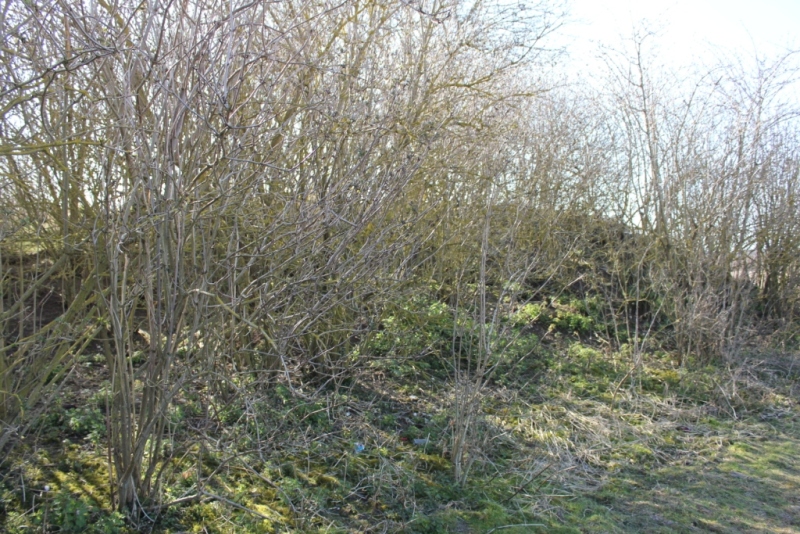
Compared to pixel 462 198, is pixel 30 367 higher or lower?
lower

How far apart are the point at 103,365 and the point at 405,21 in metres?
3.99

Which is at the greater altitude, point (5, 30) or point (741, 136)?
point (741, 136)

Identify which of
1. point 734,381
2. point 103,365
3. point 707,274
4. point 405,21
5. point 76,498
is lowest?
point 76,498

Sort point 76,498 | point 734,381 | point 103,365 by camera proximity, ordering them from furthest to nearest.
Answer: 1. point 734,381
2. point 103,365
3. point 76,498

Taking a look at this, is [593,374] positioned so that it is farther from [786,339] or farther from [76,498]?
[76,498]

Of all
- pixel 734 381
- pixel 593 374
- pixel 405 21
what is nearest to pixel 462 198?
pixel 405 21

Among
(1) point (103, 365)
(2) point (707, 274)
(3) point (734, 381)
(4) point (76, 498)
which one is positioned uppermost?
(2) point (707, 274)

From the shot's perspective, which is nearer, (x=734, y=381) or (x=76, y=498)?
(x=76, y=498)

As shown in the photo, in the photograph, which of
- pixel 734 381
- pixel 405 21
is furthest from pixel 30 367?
pixel 734 381

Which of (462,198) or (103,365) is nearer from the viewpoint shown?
(103,365)

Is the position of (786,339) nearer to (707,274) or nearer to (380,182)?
(707,274)

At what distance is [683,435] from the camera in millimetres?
5707

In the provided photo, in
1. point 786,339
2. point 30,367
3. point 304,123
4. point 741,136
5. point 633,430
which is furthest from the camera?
point 786,339

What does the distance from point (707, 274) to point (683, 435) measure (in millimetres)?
2420
